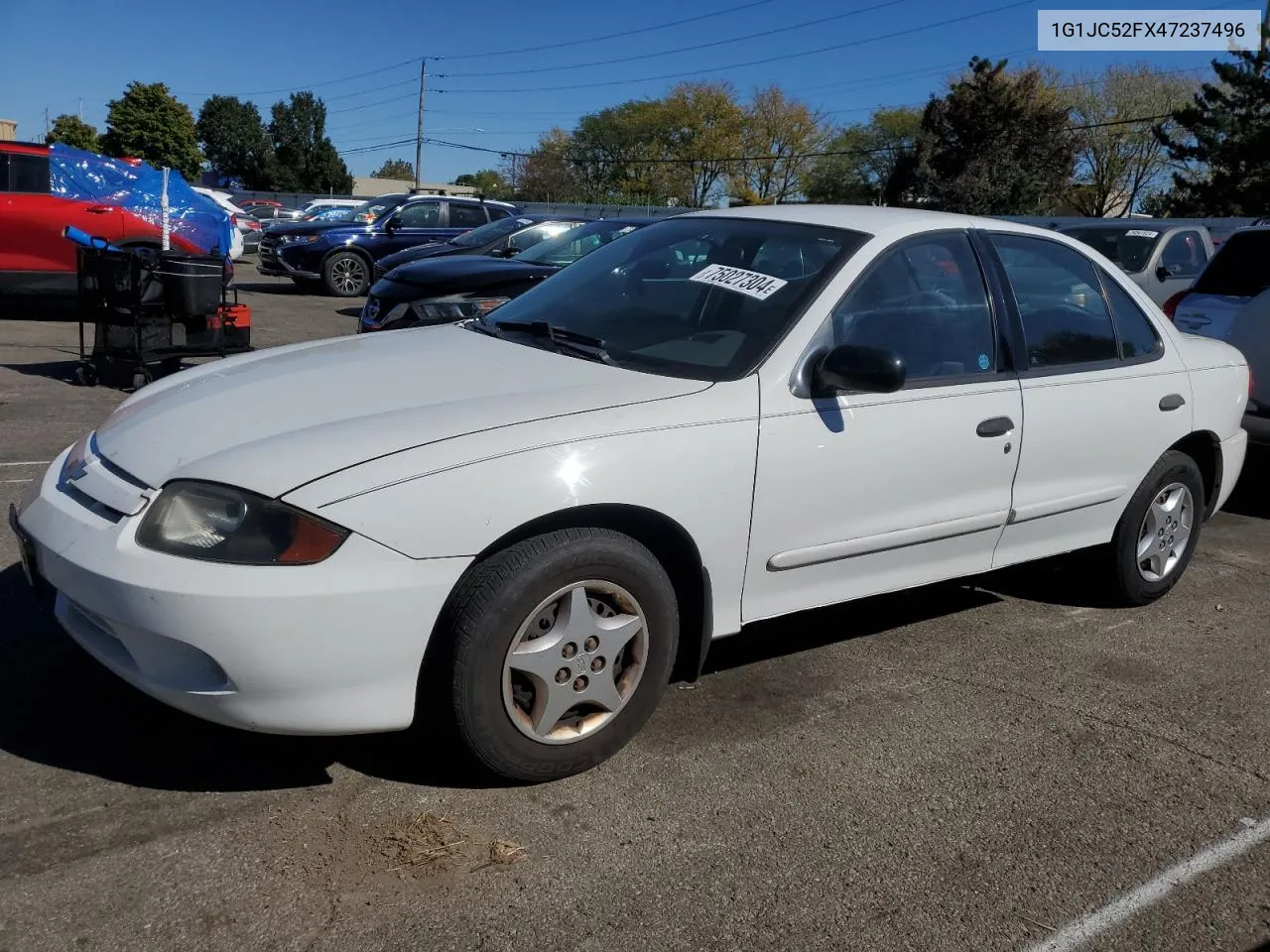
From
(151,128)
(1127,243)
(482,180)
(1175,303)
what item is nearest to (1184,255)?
(1127,243)

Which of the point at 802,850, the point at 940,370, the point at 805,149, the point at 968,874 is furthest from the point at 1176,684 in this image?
the point at 805,149

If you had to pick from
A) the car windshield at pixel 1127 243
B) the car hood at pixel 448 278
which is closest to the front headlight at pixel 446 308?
the car hood at pixel 448 278

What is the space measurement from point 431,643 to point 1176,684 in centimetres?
279

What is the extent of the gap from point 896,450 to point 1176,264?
11914 millimetres

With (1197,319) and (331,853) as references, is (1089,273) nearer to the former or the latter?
(331,853)

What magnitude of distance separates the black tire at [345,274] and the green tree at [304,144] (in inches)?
2458

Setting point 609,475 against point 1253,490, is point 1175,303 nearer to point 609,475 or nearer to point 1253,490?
point 1253,490

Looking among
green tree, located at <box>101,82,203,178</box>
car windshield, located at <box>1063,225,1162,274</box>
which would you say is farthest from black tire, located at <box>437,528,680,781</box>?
green tree, located at <box>101,82,203,178</box>

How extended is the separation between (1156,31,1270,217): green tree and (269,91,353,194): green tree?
56257 millimetres

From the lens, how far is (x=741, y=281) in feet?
12.3

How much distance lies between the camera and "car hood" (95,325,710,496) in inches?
109

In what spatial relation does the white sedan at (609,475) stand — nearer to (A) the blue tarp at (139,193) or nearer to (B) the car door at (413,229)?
(A) the blue tarp at (139,193)

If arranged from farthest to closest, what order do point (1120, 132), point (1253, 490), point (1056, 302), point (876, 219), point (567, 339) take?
point (1120, 132), point (1253, 490), point (1056, 302), point (876, 219), point (567, 339)

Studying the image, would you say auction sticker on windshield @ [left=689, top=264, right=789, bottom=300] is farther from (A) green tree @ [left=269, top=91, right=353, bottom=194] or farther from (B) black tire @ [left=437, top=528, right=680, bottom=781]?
(A) green tree @ [left=269, top=91, right=353, bottom=194]
